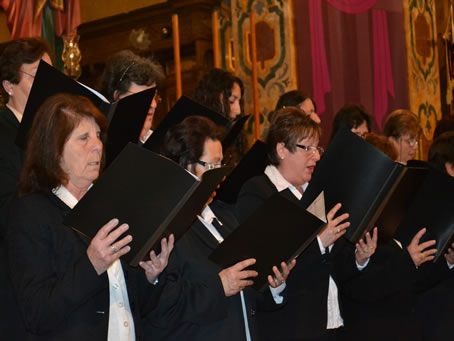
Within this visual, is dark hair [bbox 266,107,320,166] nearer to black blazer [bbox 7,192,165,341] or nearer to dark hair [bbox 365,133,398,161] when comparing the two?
dark hair [bbox 365,133,398,161]

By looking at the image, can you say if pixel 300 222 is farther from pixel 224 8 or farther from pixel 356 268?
pixel 224 8

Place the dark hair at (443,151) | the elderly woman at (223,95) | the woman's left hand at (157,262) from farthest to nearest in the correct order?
the dark hair at (443,151)
the elderly woman at (223,95)
the woman's left hand at (157,262)

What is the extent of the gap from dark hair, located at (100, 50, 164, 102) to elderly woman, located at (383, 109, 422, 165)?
81.0 inches

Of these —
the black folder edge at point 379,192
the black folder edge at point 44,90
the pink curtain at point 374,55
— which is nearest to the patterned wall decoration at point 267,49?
the pink curtain at point 374,55

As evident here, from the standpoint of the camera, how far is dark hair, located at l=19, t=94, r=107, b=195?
2.24 meters

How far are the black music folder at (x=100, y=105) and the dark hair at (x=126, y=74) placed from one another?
1.79 ft

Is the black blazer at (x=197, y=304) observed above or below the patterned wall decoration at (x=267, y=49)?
below

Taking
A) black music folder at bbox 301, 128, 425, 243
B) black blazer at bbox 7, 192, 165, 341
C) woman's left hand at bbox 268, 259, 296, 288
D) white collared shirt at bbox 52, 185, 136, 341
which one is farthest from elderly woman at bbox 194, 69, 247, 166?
black blazer at bbox 7, 192, 165, 341

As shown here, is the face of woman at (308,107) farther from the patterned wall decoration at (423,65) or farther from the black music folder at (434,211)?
the patterned wall decoration at (423,65)

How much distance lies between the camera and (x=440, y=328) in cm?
370

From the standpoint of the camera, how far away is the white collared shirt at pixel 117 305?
2.25m

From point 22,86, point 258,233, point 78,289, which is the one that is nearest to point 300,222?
point 258,233

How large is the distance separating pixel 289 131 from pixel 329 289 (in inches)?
29.5

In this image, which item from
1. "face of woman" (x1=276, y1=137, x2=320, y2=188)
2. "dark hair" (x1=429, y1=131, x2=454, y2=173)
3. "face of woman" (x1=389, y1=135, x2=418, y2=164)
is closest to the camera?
"face of woman" (x1=276, y1=137, x2=320, y2=188)
